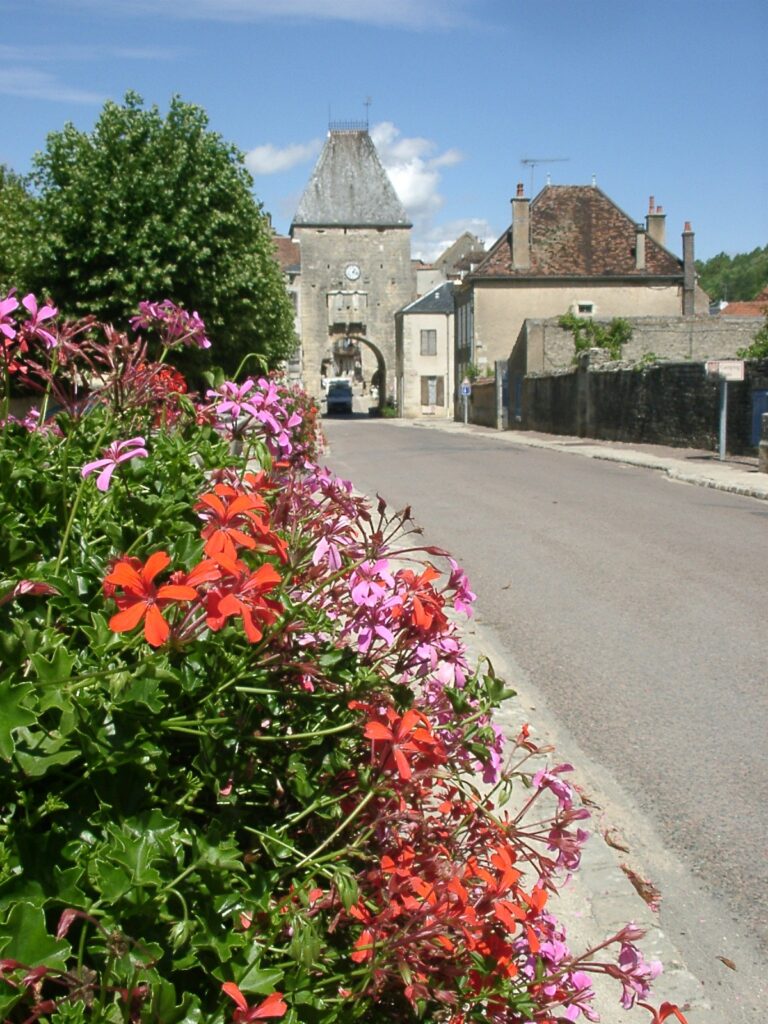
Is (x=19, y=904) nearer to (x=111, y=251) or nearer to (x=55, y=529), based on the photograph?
(x=55, y=529)

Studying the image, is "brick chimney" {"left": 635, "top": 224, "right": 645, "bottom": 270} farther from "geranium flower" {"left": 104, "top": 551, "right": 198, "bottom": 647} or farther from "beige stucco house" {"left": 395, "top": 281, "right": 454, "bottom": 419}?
"geranium flower" {"left": 104, "top": 551, "right": 198, "bottom": 647}

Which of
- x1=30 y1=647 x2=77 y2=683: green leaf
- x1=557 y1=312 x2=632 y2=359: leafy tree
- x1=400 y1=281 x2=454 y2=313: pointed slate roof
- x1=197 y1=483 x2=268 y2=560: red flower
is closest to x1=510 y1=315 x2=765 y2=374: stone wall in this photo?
x1=557 y1=312 x2=632 y2=359: leafy tree

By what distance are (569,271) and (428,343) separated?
63.0 ft

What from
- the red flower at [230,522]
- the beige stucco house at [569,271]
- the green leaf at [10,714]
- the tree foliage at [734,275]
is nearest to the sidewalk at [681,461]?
the red flower at [230,522]

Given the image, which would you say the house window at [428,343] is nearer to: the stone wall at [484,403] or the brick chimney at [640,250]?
the stone wall at [484,403]

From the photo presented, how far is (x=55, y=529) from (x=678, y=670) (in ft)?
16.9

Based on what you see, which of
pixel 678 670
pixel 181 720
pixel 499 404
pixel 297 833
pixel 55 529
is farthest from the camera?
pixel 499 404

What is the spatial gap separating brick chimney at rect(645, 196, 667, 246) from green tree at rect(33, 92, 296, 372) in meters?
34.3

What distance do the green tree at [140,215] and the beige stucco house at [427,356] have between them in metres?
44.0

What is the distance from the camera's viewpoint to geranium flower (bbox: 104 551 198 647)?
60.9 inches

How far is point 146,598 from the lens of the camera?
1.60 meters

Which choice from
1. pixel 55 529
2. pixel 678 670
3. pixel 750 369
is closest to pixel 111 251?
pixel 750 369

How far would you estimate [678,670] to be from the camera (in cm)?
692

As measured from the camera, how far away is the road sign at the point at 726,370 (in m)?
21.5
